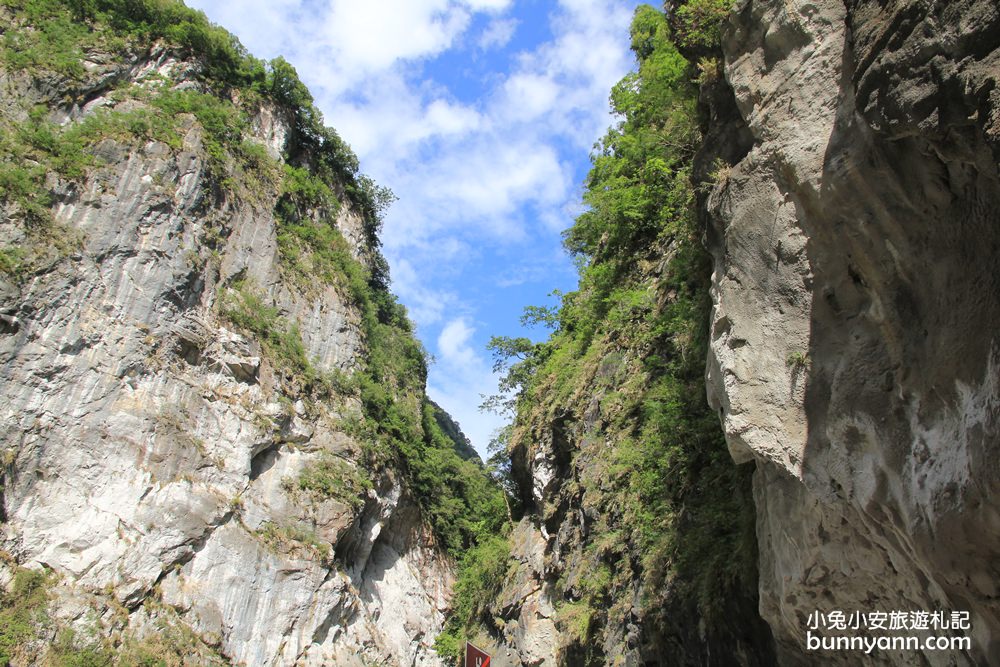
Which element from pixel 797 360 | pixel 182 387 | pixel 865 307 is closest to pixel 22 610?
pixel 182 387

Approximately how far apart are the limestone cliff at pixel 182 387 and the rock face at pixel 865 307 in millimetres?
15361

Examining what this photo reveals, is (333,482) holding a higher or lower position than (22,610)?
higher

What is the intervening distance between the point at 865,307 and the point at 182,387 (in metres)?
18.5

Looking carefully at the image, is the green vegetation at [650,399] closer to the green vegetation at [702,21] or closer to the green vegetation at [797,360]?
the green vegetation at [702,21]

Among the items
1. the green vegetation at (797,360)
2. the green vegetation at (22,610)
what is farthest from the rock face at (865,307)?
the green vegetation at (22,610)

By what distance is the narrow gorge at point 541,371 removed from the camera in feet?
14.6

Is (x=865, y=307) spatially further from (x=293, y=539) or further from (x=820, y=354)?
(x=293, y=539)

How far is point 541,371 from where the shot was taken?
2050cm

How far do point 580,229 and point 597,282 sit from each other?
3.73 metres

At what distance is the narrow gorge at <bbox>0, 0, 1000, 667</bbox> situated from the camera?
4.44 meters

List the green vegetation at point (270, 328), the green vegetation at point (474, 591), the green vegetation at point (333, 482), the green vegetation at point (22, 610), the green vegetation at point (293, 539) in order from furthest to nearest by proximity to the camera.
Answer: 1. the green vegetation at point (270, 328)
2. the green vegetation at point (333, 482)
3. the green vegetation at point (293, 539)
4. the green vegetation at point (474, 591)
5. the green vegetation at point (22, 610)

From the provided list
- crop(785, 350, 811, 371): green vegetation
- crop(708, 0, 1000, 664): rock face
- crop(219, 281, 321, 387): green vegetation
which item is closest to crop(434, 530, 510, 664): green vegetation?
crop(219, 281, 321, 387): green vegetation

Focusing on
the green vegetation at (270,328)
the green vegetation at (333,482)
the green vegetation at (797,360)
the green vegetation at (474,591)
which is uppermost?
the green vegetation at (270,328)

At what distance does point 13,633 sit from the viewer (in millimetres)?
13898
